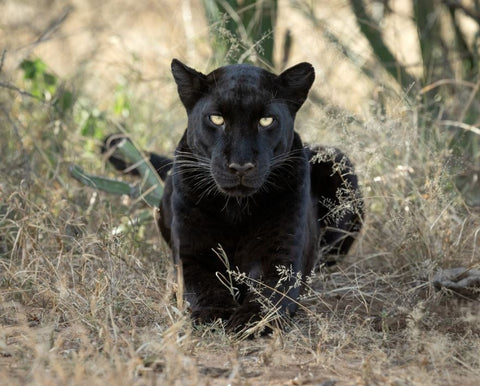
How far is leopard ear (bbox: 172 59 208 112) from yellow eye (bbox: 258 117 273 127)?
0.32 m

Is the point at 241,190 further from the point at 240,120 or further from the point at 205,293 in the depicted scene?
the point at 205,293

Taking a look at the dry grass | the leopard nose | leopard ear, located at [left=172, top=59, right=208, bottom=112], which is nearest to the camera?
the dry grass

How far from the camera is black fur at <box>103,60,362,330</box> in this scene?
327cm

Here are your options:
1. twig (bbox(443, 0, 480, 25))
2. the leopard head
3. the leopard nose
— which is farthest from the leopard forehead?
twig (bbox(443, 0, 480, 25))

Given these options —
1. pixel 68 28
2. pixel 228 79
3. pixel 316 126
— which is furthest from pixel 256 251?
pixel 68 28

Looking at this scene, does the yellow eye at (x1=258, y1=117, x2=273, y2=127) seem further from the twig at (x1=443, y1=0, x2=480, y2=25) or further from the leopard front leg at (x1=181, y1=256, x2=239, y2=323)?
the twig at (x1=443, y1=0, x2=480, y2=25)

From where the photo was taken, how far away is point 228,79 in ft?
11.2

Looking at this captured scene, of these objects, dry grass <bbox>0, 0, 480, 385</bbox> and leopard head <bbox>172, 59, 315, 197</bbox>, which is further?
leopard head <bbox>172, 59, 315, 197</bbox>

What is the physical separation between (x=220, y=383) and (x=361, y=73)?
3131mm

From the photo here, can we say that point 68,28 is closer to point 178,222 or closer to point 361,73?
point 361,73

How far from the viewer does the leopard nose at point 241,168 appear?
10.4 ft

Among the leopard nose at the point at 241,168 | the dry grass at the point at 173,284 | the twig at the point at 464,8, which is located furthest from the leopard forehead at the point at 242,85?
the twig at the point at 464,8

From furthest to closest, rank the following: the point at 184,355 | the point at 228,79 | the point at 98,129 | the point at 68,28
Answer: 1. the point at 68,28
2. the point at 98,129
3. the point at 228,79
4. the point at 184,355

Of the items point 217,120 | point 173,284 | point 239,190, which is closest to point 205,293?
point 173,284
